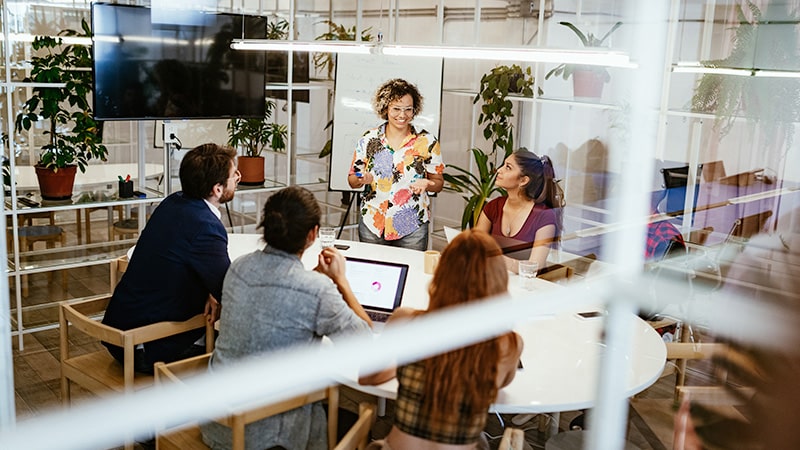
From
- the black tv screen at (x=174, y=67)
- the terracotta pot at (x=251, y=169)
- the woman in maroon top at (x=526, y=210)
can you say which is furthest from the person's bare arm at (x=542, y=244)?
the terracotta pot at (x=251, y=169)

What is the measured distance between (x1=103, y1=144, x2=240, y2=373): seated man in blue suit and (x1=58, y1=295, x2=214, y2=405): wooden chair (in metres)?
0.07

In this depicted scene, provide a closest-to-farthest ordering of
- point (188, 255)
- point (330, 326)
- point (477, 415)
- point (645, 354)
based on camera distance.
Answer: point (477, 415) < point (330, 326) < point (645, 354) < point (188, 255)

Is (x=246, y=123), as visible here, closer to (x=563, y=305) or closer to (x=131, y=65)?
(x=131, y=65)

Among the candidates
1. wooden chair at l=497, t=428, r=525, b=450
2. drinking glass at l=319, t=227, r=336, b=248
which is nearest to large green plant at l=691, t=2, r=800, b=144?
drinking glass at l=319, t=227, r=336, b=248

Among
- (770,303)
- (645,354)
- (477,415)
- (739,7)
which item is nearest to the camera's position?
(770,303)

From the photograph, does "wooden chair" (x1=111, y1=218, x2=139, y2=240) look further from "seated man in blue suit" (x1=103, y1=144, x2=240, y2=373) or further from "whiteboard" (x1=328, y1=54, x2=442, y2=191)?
"seated man in blue suit" (x1=103, y1=144, x2=240, y2=373)

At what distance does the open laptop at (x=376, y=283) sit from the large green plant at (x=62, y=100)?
240cm

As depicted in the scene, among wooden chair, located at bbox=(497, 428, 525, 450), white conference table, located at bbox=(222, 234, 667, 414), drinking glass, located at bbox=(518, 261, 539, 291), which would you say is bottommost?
wooden chair, located at bbox=(497, 428, 525, 450)

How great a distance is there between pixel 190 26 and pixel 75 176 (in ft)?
3.63

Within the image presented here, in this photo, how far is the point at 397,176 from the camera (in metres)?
3.92

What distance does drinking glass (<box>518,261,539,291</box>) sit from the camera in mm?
2707

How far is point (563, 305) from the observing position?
62cm

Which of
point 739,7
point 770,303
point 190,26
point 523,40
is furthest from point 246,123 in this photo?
point 770,303

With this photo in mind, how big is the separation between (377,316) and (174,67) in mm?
2583
